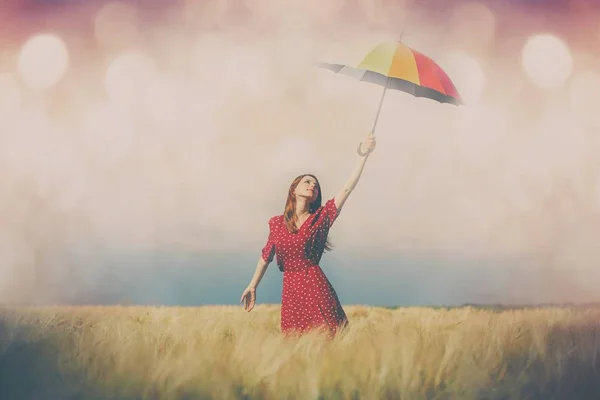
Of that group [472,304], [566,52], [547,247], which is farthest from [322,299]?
[566,52]

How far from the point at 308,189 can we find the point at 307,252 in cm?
35

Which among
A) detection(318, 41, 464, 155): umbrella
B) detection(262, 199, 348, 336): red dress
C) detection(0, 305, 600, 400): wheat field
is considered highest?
detection(318, 41, 464, 155): umbrella

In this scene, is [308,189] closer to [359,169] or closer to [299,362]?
[359,169]

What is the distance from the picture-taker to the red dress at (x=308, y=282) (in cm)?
360

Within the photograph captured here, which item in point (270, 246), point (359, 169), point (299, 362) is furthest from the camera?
point (270, 246)

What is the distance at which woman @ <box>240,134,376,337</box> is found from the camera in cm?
360

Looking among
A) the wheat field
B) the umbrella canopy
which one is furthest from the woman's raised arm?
the wheat field

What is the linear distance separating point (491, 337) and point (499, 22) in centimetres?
226

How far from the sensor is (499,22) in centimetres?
457

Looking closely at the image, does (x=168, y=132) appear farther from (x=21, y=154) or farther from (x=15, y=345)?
(x=15, y=345)

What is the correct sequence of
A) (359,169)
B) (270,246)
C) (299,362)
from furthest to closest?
1. (270,246)
2. (359,169)
3. (299,362)

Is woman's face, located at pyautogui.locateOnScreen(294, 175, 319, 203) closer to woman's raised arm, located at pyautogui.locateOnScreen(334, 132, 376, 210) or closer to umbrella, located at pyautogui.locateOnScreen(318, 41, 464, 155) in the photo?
woman's raised arm, located at pyautogui.locateOnScreen(334, 132, 376, 210)

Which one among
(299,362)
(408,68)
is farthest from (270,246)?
(408,68)

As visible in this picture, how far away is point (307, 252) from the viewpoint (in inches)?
144
